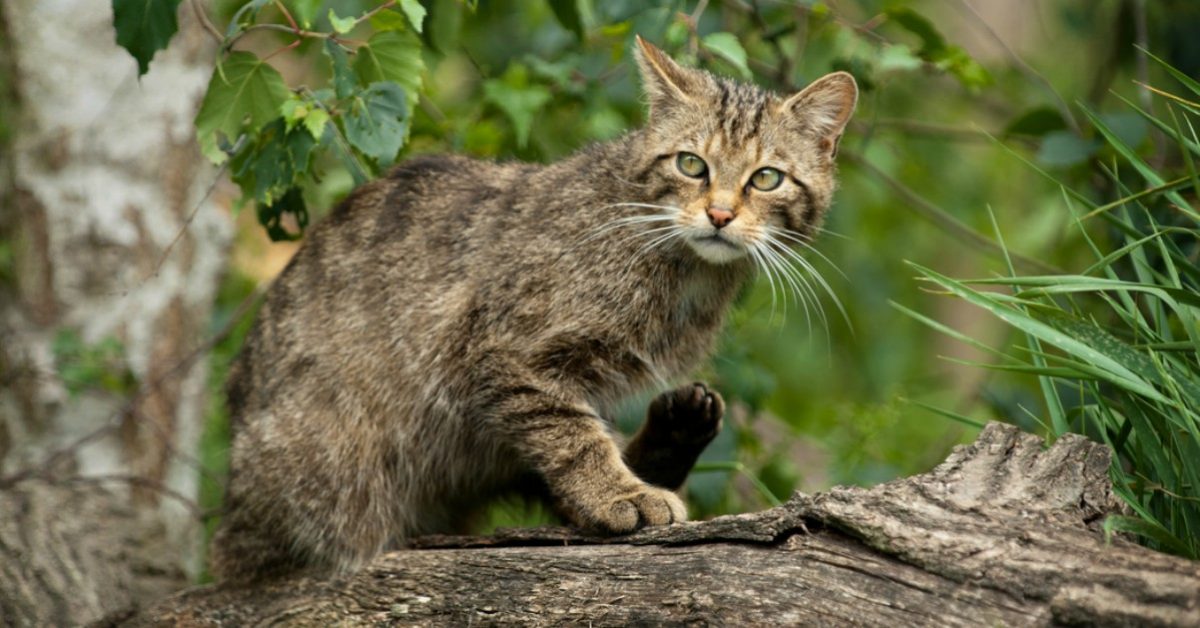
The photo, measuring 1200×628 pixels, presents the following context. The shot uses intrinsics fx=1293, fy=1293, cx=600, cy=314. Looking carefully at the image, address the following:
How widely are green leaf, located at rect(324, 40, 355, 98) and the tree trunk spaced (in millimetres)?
1867

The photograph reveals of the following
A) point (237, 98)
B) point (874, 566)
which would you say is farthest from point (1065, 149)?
point (237, 98)

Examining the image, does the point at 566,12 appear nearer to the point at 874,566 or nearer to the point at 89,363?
the point at 89,363

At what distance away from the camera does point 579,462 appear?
3.74 meters

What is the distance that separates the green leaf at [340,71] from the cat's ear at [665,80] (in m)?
0.95

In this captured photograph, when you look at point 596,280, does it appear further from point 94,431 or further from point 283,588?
point 94,431

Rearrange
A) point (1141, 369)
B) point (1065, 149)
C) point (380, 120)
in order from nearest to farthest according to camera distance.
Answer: point (1141, 369) → point (380, 120) → point (1065, 149)

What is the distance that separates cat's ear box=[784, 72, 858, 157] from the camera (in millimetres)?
4082

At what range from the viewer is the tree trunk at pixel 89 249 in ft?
17.5

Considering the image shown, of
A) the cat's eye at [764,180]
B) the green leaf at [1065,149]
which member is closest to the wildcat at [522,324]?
the cat's eye at [764,180]

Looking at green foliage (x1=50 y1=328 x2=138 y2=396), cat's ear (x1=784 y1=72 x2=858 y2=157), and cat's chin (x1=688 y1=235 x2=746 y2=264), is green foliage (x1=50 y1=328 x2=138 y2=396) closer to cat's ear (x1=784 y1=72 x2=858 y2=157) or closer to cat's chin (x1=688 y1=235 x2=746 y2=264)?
cat's chin (x1=688 y1=235 x2=746 y2=264)

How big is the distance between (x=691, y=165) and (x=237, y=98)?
137 centimetres

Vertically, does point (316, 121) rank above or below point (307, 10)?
below

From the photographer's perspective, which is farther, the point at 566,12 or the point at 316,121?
the point at 566,12

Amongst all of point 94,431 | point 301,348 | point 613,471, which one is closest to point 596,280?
point 613,471
